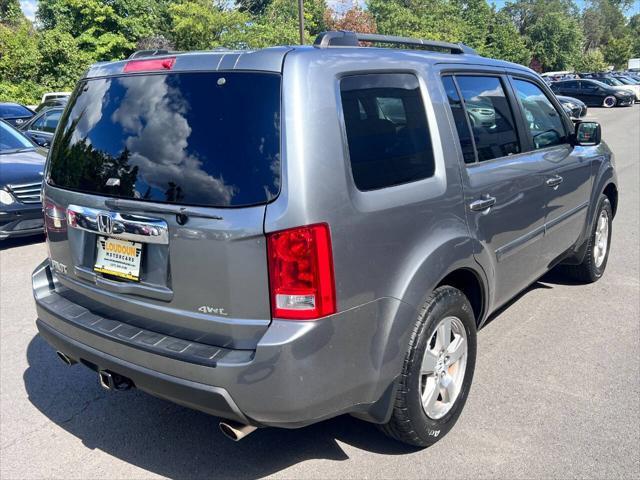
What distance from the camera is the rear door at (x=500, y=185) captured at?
327 cm

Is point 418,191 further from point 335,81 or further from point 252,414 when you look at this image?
point 252,414

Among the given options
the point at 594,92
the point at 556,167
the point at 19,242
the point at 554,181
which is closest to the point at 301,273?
the point at 554,181

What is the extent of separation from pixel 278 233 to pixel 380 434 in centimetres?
151

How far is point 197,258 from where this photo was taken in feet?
8.11

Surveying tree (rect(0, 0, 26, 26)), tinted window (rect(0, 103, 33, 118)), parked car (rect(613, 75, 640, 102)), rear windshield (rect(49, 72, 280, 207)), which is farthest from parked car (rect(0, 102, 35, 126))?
tree (rect(0, 0, 26, 26))

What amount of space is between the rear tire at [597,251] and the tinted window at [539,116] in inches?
41.2

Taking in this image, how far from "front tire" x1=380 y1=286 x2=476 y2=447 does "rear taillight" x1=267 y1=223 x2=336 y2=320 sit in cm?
63

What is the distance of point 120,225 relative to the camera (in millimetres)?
2684

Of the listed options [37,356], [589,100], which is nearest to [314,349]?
[37,356]

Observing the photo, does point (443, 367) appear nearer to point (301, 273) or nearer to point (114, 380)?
point (301, 273)

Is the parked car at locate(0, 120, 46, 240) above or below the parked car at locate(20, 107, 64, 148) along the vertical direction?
below

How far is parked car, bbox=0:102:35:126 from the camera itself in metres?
14.5

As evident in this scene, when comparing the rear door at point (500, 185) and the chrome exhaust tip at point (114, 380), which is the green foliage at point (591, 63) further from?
the chrome exhaust tip at point (114, 380)

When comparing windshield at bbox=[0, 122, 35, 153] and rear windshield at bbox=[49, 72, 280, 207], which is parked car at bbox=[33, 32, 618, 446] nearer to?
rear windshield at bbox=[49, 72, 280, 207]
